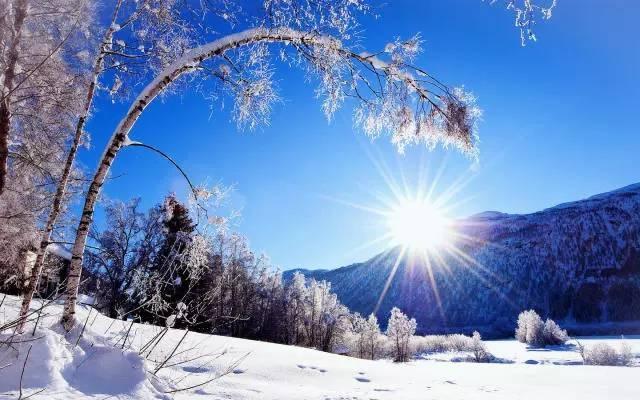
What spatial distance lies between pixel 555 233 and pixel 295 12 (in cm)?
17417

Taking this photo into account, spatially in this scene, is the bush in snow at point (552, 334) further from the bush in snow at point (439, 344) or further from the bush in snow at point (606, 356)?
the bush in snow at point (606, 356)

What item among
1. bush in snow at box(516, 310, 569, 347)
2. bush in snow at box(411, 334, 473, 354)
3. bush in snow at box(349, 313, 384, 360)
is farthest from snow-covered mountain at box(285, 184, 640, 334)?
bush in snow at box(349, 313, 384, 360)

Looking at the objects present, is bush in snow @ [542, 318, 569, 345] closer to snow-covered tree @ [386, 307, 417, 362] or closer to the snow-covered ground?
snow-covered tree @ [386, 307, 417, 362]

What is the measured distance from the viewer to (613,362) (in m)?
29.3

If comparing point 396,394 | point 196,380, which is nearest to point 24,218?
point 196,380

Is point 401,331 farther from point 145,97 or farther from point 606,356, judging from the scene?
point 145,97

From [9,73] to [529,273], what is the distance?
158 m

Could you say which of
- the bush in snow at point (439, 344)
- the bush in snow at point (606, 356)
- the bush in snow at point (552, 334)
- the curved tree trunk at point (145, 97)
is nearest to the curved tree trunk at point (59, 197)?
the curved tree trunk at point (145, 97)

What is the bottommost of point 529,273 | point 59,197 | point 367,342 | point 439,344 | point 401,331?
point 439,344

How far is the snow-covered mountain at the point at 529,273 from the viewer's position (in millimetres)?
127062

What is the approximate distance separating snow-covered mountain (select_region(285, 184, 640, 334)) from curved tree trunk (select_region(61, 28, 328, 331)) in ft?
431

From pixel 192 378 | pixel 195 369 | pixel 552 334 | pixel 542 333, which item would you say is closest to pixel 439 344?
pixel 542 333

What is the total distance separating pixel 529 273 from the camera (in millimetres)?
140000

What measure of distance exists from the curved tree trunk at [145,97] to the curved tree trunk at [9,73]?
2074 mm
